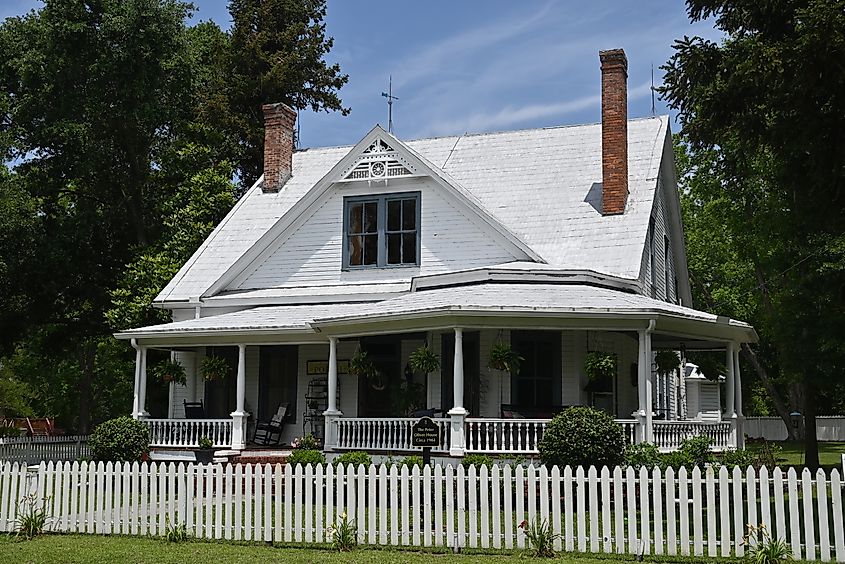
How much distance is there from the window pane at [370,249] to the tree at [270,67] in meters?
15.0

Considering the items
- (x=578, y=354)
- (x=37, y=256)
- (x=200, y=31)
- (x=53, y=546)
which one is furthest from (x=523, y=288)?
(x=200, y=31)

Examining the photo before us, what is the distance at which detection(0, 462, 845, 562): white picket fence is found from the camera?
10969mm

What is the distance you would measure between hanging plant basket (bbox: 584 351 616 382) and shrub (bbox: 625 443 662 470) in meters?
2.31

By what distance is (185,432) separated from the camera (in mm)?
21781

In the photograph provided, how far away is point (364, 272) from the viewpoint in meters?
23.5

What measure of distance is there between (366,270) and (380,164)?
2613 millimetres

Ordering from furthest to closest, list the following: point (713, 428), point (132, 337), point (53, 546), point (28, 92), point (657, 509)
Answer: point (28, 92) < point (132, 337) < point (713, 428) < point (53, 546) < point (657, 509)

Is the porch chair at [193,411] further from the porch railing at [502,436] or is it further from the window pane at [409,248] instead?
the porch railing at [502,436]

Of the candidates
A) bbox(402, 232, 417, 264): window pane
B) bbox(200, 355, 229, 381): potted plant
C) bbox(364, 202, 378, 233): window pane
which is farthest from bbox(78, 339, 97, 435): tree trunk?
bbox(402, 232, 417, 264): window pane

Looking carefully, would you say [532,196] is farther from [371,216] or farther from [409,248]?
[371,216]

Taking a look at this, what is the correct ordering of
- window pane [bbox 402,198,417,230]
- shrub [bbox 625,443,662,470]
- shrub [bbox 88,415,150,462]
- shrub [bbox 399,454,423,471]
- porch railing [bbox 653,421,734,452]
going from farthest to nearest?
window pane [bbox 402,198,417,230] → shrub [bbox 88,415,150,462] → porch railing [bbox 653,421,734,452] → shrub [bbox 399,454,423,471] → shrub [bbox 625,443,662,470]

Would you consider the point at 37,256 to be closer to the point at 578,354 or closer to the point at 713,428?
the point at 578,354

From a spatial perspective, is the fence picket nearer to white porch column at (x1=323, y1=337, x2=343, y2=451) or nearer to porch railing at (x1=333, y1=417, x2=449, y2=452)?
porch railing at (x1=333, y1=417, x2=449, y2=452)

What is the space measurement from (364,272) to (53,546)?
39.8 ft
